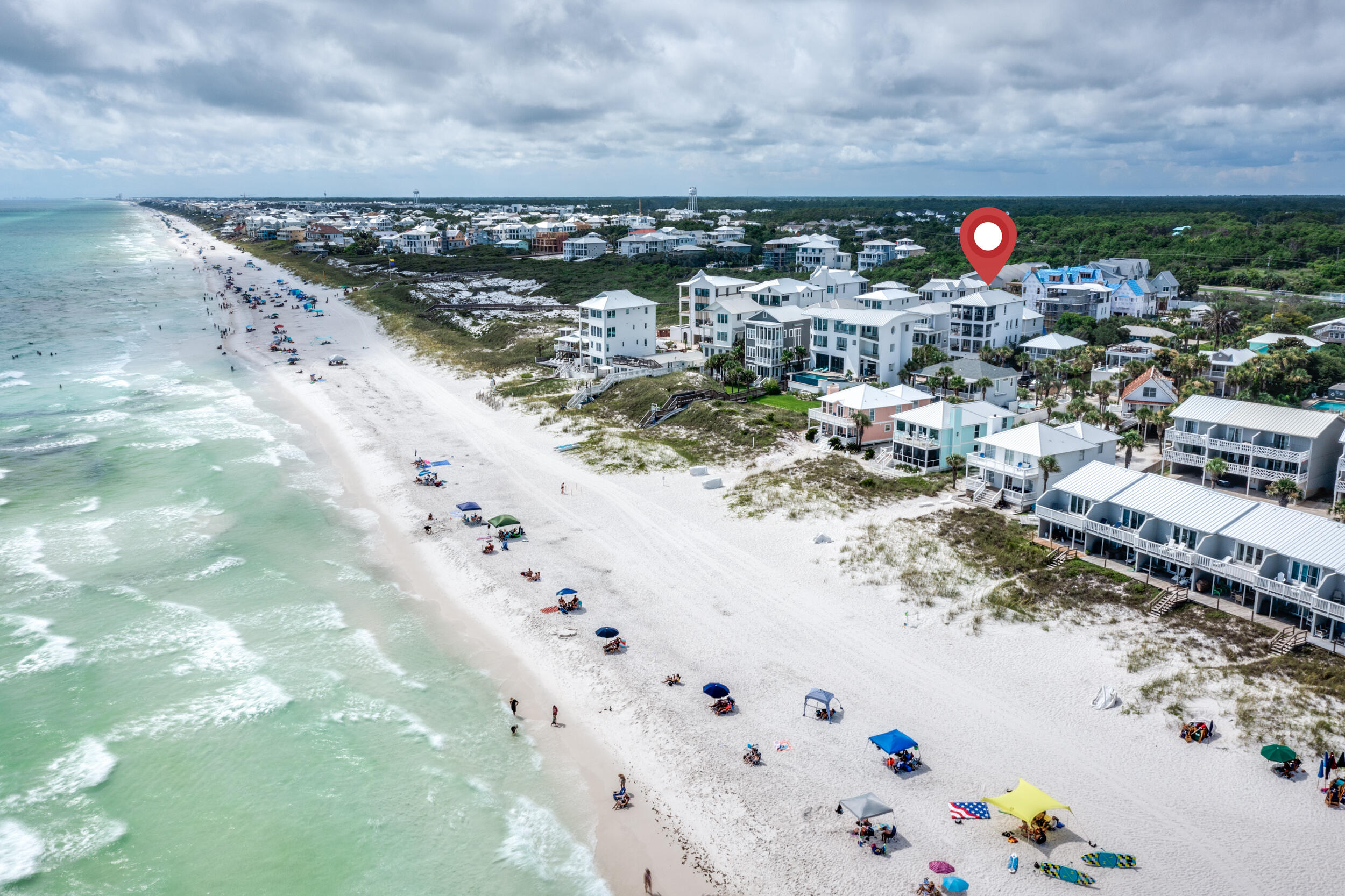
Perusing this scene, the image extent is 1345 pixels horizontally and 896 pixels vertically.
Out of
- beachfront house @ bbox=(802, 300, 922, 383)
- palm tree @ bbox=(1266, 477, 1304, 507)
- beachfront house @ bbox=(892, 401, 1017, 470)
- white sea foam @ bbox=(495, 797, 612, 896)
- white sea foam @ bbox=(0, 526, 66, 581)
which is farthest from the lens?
beachfront house @ bbox=(802, 300, 922, 383)

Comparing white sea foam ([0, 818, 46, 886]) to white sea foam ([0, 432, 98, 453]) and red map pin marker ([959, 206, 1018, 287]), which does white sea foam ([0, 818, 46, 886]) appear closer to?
red map pin marker ([959, 206, 1018, 287])

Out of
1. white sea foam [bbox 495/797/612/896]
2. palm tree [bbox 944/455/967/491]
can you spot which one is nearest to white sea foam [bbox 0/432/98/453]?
white sea foam [bbox 495/797/612/896]

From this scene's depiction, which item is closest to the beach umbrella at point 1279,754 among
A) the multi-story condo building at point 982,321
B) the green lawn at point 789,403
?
the green lawn at point 789,403

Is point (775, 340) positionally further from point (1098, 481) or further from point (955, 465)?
point (1098, 481)

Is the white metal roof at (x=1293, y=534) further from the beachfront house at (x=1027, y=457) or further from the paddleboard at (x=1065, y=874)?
the paddleboard at (x=1065, y=874)

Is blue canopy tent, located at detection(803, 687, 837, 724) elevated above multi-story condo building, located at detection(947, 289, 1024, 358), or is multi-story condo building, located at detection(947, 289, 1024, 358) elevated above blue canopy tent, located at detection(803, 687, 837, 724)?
multi-story condo building, located at detection(947, 289, 1024, 358)

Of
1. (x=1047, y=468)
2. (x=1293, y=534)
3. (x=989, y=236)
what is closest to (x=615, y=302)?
(x=1047, y=468)

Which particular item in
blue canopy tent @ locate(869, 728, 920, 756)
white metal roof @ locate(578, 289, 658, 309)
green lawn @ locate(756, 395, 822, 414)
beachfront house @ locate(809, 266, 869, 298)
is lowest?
blue canopy tent @ locate(869, 728, 920, 756)
